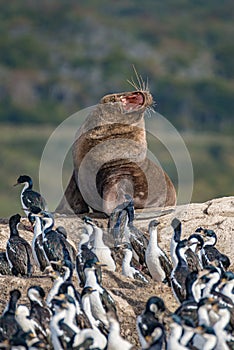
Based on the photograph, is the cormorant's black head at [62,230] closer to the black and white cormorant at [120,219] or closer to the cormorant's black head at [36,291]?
the black and white cormorant at [120,219]

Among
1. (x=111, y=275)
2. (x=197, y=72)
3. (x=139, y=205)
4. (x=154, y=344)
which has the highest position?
(x=197, y=72)

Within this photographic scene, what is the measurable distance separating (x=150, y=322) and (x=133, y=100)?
7.29 metres

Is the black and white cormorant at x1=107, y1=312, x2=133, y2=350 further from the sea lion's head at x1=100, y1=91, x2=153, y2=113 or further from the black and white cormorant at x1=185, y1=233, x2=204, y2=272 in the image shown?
the sea lion's head at x1=100, y1=91, x2=153, y2=113

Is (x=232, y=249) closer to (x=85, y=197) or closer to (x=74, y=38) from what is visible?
(x=85, y=197)

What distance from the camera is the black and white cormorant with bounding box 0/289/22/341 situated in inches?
475

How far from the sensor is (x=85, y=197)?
18312 mm

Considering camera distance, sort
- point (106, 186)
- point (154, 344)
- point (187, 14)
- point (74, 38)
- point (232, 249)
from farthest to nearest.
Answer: point (187, 14) < point (74, 38) < point (106, 186) < point (232, 249) < point (154, 344)

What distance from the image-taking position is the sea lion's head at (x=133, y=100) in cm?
1845

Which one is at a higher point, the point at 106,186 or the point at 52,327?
the point at 106,186

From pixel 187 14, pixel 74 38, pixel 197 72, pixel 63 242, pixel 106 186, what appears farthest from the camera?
pixel 187 14

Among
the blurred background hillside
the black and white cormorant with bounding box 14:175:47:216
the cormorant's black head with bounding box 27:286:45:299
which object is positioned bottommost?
the cormorant's black head with bounding box 27:286:45:299

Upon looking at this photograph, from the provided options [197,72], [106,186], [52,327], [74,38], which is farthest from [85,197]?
[74,38]

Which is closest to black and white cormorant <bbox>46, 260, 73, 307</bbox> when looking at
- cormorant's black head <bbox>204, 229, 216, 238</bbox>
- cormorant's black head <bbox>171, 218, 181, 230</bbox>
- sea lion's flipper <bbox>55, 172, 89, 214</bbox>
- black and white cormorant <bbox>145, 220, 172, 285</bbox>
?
black and white cormorant <bbox>145, 220, 172, 285</bbox>

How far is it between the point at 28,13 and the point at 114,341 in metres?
124
